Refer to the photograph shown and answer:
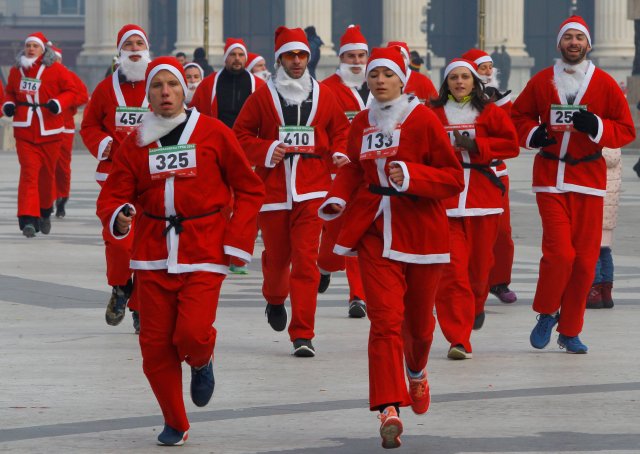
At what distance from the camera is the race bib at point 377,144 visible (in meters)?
8.73

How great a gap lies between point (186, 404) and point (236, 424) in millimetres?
669

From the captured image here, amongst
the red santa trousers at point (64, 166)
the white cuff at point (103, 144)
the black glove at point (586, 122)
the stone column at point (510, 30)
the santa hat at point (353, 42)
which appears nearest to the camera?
the black glove at point (586, 122)

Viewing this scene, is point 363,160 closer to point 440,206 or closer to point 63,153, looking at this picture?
point 440,206

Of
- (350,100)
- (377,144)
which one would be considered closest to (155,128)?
(377,144)

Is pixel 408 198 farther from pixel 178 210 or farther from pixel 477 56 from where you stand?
pixel 477 56

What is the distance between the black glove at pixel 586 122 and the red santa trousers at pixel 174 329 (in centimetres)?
317

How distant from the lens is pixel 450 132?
1117 cm

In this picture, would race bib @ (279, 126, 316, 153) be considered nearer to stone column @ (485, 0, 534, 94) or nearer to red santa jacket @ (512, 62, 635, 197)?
red santa jacket @ (512, 62, 635, 197)

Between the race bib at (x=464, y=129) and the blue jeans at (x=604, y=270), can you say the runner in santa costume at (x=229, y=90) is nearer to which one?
the blue jeans at (x=604, y=270)

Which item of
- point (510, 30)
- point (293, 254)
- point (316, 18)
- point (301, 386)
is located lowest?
point (301, 386)

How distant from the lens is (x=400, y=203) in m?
8.68

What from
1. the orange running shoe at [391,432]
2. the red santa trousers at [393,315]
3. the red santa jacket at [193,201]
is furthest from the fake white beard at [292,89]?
the orange running shoe at [391,432]

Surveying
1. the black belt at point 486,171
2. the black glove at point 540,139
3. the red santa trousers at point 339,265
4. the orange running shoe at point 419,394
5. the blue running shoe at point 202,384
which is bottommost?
the orange running shoe at point 419,394

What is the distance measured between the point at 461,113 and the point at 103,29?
56.2 metres
